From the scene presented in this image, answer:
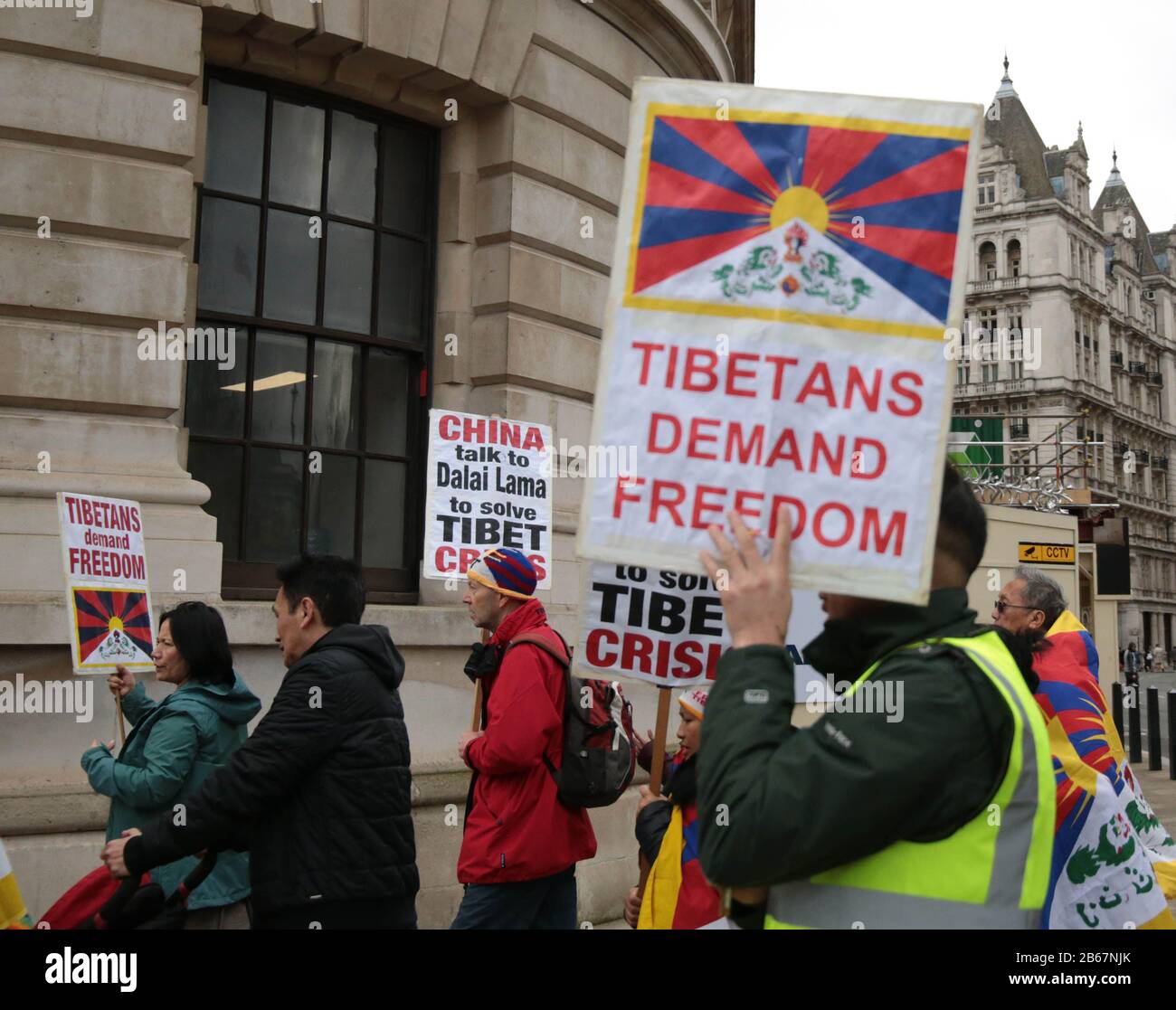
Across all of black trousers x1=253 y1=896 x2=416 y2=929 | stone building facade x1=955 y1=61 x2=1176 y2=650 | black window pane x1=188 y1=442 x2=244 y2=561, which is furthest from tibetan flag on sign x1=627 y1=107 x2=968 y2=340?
stone building facade x1=955 y1=61 x2=1176 y2=650

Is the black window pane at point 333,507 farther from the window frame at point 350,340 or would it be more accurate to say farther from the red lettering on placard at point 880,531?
the red lettering on placard at point 880,531

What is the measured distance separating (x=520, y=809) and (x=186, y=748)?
1.28m

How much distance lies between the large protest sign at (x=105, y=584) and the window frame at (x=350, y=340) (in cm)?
161

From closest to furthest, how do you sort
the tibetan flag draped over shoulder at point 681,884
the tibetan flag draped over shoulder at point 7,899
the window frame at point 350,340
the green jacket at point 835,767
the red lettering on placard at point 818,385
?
the green jacket at point 835,767 < the red lettering on placard at point 818,385 < the tibetan flag draped over shoulder at point 7,899 < the tibetan flag draped over shoulder at point 681,884 < the window frame at point 350,340

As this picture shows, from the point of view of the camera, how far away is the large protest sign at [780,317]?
232cm

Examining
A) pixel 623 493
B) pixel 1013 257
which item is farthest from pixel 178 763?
pixel 1013 257

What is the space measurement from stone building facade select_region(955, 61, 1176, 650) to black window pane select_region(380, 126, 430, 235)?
63085 millimetres

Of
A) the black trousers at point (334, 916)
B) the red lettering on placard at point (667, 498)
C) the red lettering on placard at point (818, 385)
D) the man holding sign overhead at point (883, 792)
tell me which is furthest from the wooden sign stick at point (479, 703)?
the man holding sign overhead at point (883, 792)

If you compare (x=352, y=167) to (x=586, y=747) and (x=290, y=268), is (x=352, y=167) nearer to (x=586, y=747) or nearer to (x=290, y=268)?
(x=290, y=268)

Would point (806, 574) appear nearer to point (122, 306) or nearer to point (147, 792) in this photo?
point (147, 792)

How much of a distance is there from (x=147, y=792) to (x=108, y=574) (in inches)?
62.6

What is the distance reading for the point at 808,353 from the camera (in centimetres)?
237

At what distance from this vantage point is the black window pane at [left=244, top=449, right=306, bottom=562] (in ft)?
25.0

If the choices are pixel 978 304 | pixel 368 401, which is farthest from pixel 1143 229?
pixel 368 401
